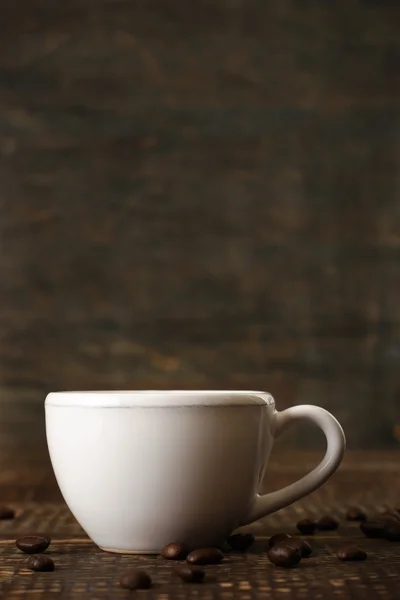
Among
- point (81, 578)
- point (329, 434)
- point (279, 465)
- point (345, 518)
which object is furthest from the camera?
point (279, 465)

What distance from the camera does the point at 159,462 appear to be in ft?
2.13

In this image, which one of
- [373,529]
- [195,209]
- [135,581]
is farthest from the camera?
[195,209]

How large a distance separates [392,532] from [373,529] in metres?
0.02

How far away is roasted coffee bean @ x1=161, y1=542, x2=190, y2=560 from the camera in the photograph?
25.3 inches

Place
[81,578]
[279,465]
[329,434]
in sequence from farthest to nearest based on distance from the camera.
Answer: [279,465] → [329,434] → [81,578]

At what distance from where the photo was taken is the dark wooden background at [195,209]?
4.14 feet

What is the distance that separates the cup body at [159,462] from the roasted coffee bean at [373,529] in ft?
0.51

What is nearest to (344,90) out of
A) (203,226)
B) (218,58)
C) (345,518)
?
(218,58)

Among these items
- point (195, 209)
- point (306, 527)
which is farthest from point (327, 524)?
point (195, 209)

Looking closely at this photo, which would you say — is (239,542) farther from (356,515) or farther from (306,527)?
(356,515)

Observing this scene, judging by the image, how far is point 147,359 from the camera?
1.26 metres

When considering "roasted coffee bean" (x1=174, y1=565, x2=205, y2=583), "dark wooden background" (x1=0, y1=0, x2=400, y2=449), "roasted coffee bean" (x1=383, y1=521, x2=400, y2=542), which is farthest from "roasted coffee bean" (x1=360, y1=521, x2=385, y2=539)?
"dark wooden background" (x1=0, y1=0, x2=400, y2=449)

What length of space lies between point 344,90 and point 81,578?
904 millimetres

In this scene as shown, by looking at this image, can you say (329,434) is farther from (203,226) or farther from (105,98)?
(105,98)
